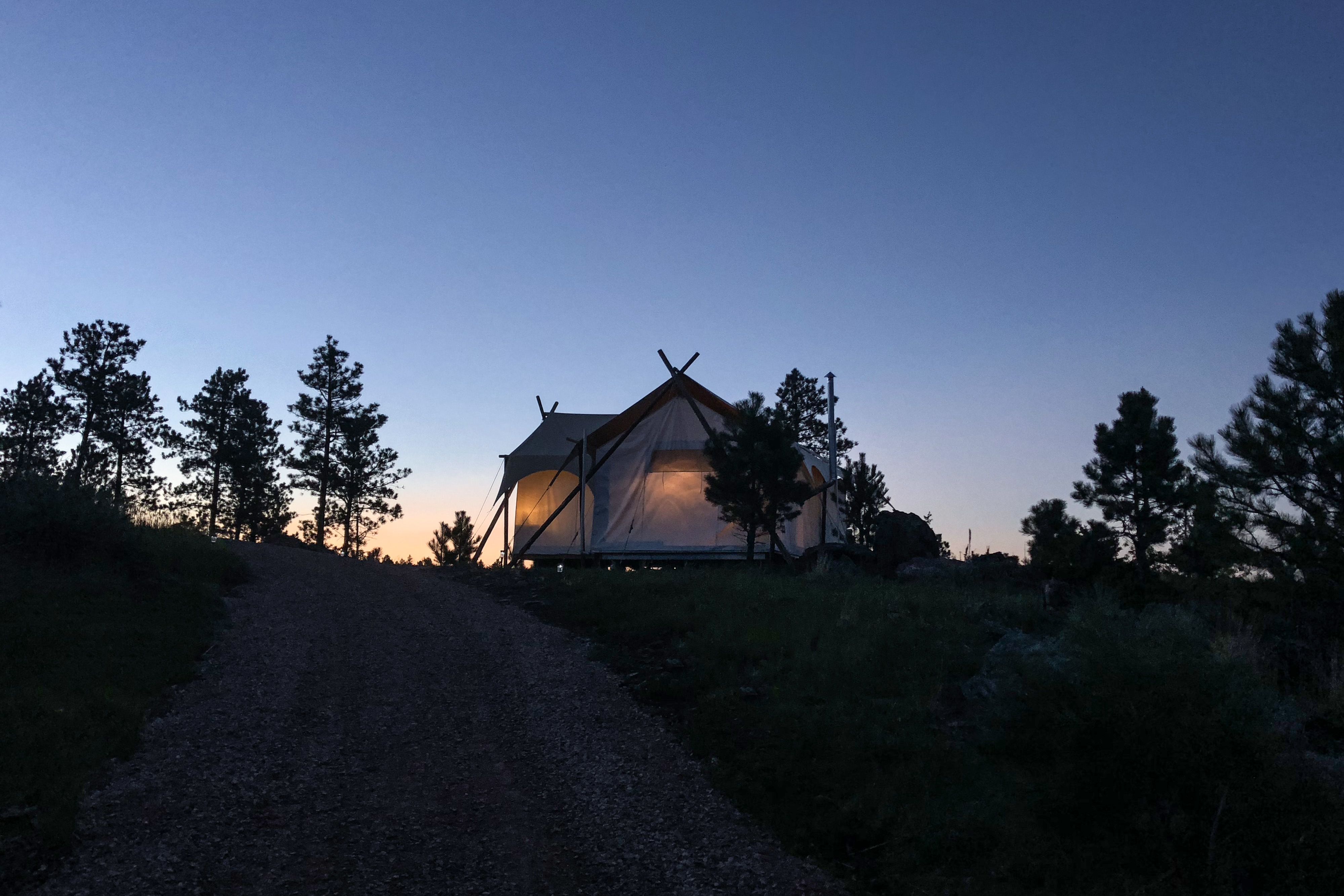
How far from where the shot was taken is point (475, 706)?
10812mm

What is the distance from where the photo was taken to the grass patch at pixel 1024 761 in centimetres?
617

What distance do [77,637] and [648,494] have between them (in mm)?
19518

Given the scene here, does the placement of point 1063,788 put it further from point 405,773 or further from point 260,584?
point 260,584

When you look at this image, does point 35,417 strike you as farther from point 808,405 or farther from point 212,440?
point 808,405

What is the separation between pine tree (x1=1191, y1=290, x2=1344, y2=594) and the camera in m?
12.8

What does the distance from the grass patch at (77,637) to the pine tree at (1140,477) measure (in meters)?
20.5

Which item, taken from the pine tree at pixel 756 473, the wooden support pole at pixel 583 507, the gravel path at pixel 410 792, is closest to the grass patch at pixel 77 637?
the gravel path at pixel 410 792

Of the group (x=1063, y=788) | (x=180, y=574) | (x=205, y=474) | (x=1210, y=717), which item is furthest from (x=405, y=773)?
(x=205, y=474)

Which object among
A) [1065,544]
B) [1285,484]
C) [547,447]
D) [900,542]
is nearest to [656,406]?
[547,447]

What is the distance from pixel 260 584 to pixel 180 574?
2215mm

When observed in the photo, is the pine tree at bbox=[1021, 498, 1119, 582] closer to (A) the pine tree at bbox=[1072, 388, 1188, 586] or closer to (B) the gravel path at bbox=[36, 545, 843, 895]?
(A) the pine tree at bbox=[1072, 388, 1188, 586]

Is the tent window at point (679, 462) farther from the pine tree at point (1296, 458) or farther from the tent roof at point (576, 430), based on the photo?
the pine tree at point (1296, 458)

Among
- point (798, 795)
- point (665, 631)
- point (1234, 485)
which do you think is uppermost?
point (1234, 485)

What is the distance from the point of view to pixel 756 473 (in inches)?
965
